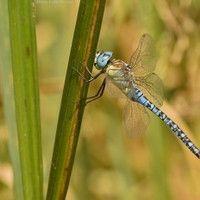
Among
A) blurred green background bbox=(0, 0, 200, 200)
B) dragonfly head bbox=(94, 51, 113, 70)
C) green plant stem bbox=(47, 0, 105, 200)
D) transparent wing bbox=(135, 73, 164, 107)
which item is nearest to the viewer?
green plant stem bbox=(47, 0, 105, 200)

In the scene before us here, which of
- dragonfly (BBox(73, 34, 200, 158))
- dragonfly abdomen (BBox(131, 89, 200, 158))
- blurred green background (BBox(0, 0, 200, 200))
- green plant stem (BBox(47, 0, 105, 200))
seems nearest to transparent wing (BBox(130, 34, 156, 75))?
dragonfly (BBox(73, 34, 200, 158))

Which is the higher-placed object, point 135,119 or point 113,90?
point 113,90

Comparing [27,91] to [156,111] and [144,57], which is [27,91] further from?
[156,111]

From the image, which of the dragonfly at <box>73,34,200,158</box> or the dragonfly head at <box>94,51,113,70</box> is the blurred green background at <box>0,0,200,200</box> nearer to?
the dragonfly at <box>73,34,200,158</box>

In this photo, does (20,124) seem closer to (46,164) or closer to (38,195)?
(38,195)

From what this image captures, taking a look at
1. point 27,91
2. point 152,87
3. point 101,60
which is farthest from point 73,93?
point 152,87

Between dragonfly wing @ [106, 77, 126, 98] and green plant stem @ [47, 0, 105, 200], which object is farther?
dragonfly wing @ [106, 77, 126, 98]
